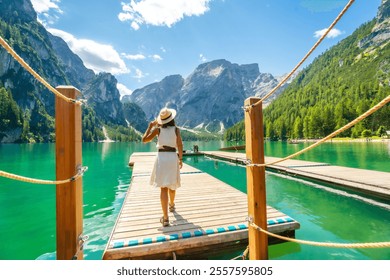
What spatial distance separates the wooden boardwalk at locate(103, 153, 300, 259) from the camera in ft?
14.2

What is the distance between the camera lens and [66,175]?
2.38m

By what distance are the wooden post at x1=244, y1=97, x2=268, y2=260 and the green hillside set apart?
287ft

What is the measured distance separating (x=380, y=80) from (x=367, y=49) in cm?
6066

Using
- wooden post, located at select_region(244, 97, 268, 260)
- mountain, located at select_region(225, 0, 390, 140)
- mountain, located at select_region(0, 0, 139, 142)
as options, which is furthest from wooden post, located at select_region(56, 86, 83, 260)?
mountain, located at select_region(0, 0, 139, 142)

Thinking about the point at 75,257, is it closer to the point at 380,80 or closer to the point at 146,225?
the point at 146,225

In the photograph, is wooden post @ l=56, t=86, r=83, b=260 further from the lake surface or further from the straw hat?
the lake surface

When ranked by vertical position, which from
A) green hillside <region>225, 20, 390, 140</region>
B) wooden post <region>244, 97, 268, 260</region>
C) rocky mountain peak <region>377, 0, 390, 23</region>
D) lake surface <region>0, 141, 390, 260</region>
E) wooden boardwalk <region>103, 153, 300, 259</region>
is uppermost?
rocky mountain peak <region>377, 0, 390, 23</region>

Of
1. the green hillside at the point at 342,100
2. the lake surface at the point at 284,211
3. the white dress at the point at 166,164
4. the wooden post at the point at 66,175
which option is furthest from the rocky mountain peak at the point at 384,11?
the wooden post at the point at 66,175

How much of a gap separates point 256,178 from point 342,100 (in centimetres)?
11982

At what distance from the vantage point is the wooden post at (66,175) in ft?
7.76

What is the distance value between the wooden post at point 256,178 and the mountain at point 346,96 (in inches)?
3450

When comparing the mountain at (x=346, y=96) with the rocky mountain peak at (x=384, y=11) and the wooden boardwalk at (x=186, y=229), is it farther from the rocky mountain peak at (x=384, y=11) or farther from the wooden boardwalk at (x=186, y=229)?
the wooden boardwalk at (x=186, y=229)

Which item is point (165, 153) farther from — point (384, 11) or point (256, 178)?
point (384, 11)

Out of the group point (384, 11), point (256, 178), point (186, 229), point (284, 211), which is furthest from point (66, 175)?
point (384, 11)
